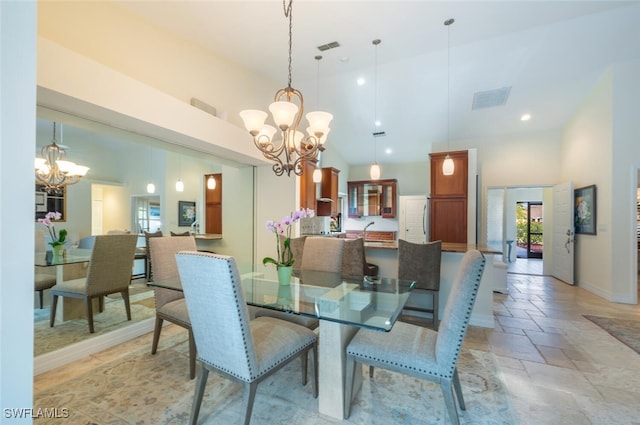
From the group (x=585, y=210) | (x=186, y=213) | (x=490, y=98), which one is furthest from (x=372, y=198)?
(x=186, y=213)

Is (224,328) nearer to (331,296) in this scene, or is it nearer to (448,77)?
(331,296)

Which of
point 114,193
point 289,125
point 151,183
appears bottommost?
point 114,193

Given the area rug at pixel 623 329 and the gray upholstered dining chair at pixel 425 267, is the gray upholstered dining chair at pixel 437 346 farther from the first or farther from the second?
the area rug at pixel 623 329

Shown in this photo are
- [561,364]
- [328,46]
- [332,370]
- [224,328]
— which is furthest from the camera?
[328,46]

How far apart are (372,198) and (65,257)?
6626 mm

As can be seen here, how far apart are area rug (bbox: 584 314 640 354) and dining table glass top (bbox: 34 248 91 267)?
5245 mm

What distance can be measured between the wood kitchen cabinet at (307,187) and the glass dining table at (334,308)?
2632 millimetres

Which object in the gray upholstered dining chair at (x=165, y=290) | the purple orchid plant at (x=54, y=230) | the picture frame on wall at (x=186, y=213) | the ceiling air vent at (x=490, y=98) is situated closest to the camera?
the gray upholstered dining chair at (x=165, y=290)

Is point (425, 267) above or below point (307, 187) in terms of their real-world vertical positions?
below

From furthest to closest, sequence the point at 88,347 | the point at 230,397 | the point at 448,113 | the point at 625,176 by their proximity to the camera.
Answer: the point at 448,113
the point at 625,176
the point at 88,347
the point at 230,397

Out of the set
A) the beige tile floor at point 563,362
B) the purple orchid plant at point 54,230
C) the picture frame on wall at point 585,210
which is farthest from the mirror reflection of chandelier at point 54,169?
the picture frame on wall at point 585,210

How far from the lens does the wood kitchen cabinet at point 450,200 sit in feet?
16.1

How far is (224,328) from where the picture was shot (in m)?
1.36

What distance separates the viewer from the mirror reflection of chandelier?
2336 mm
